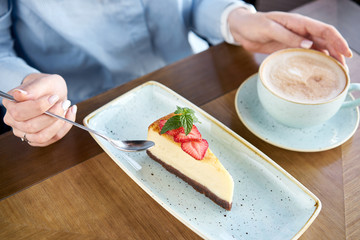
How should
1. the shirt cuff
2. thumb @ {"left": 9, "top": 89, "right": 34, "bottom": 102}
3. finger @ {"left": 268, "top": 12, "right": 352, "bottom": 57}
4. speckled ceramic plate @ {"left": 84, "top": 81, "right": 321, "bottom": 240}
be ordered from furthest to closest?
the shirt cuff < finger @ {"left": 268, "top": 12, "right": 352, "bottom": 57} < thumb @ {"left": 9, "top": 89, "right": 34, "bottom": 102} < speckled ceramic plate @ {"left": 84, "top": 81, "right": 321, "bottom": 240}

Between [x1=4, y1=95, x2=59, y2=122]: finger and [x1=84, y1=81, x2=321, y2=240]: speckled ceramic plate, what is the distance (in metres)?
0.12

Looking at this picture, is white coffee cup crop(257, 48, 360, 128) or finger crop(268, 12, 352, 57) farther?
finger crop(268, 12, 352, 57)

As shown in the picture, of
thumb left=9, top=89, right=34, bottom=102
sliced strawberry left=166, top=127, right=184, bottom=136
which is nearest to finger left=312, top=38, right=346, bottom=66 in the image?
sliced strawberry left=166, top=127, right=184, bottom=136

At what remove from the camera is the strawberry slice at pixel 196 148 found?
2.78 feet

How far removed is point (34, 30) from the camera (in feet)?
4.18

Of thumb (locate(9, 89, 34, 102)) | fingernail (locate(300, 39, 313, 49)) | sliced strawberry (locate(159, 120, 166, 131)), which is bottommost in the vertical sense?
sliced strawberry (locate(159, 120, 166, 131))

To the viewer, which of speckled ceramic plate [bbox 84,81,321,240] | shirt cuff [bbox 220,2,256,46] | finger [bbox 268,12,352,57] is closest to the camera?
speckled ceramic plate [bbox 84,81,321,240]

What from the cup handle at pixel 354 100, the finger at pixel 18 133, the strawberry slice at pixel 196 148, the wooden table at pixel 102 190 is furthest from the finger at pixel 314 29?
the finger at pixel 18 133

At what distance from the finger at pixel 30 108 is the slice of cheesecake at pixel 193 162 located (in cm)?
29

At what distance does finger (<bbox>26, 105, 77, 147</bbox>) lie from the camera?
926mm

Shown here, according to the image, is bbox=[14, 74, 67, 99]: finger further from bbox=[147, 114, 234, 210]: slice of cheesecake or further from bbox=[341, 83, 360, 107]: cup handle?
bbox=[341, 83, 360, 107]: cup handle

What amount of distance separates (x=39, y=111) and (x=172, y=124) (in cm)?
36

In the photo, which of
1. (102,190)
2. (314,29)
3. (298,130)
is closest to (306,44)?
(314,29)

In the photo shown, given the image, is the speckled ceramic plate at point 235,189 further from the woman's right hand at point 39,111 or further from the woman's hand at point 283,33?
the woman's hand at point 283,33
